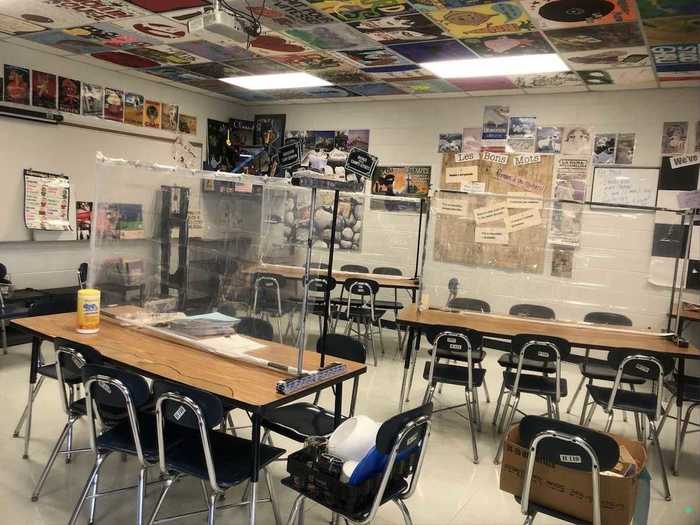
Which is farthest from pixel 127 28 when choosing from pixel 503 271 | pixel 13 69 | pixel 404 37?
pixel 503 271

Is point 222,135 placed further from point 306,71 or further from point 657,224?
point 657,224

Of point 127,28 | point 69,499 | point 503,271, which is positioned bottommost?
point 69,499

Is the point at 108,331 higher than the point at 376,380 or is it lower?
higher

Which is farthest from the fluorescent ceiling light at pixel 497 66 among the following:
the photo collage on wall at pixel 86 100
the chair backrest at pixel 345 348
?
the photo collage on wall at pixel 86 100

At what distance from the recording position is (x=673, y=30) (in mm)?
3717

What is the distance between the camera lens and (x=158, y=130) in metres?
6.82

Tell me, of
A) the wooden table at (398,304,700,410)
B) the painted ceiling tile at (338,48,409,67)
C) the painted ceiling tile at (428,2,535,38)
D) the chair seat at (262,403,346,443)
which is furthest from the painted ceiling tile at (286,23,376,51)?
the chair seat at (262,403,346,443)

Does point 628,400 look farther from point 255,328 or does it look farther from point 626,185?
point 626,185

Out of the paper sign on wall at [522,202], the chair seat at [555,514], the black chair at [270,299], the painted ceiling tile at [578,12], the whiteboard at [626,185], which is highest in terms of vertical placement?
the painted ceiling tile at [578,12]

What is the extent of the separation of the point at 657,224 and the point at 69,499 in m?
5.27

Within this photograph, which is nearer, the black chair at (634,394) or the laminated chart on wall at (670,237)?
the black chair at (634,394)

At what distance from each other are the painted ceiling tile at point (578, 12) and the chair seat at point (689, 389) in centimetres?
241

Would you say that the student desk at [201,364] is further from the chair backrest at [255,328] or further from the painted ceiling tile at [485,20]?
the painted ceiling tile at [485,20]

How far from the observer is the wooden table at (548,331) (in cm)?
364
